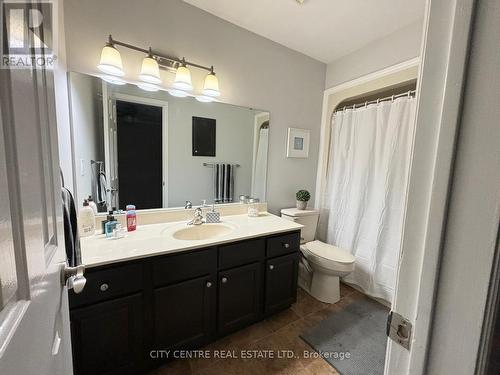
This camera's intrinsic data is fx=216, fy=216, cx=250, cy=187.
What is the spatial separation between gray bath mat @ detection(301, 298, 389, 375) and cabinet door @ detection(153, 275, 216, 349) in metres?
0.79

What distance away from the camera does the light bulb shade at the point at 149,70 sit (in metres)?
1.47

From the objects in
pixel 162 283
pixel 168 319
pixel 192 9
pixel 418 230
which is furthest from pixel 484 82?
pixel 192 9

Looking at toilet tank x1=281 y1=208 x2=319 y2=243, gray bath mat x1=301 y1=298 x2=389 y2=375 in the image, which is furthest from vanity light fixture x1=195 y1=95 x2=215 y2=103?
gray bath mat x1=301 y1=298 x2=389 y2=375

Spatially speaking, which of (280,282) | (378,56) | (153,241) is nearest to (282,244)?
(280,282)

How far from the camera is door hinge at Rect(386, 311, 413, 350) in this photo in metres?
0.42

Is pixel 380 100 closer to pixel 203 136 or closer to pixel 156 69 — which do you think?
pixel 203 136

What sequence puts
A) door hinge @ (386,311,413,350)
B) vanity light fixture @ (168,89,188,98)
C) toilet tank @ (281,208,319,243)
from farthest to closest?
toilet tank @ (281,208,319,243) → vanity light fixture @ (168,89,188,98) → door hinge @ (386,311,413,350)

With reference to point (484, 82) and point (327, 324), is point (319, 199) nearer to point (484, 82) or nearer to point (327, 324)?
point (327, 324)

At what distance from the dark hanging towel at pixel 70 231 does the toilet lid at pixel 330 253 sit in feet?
5.89

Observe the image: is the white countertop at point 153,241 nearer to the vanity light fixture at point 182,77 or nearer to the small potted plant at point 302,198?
the small potted plant at point 302,198

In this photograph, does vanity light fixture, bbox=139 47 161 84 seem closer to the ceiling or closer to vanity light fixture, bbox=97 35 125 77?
vanity light fixture, bbox=97 35 125 77

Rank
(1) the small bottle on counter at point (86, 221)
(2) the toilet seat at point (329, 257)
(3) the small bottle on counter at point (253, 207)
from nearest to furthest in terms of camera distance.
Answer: (1) the small bottle on counter at point (86, 221)
(2) the toilet seat at point (329, 257)
(3) the small bottle on counter at point (253, 207)

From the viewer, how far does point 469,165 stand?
0.33 metres

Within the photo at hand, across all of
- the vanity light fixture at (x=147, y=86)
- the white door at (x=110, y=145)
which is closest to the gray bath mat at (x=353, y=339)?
the white door at (x=110, y=145)
